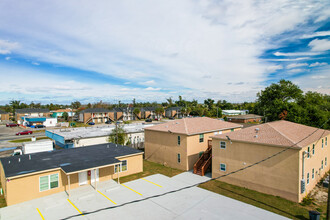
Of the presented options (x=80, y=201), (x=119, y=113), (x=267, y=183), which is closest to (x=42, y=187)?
(x=80, y=201)

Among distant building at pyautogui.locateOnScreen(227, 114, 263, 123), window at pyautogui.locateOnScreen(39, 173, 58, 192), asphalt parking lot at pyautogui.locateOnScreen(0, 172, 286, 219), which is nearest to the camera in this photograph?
asphalt parking lot at pyautogui.locateOnScreen(0, 172, 286, 219)

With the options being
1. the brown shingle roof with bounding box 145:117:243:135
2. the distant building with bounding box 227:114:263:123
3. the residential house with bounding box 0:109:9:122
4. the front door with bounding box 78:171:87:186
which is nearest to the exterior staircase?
the brown shingle roof with bounding box 145:117:243:135

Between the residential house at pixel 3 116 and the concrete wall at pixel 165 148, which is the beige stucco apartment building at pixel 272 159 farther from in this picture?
the residential house at pixel 3 116

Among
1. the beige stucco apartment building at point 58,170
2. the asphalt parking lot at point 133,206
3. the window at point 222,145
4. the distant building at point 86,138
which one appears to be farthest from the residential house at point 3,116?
the window at point 222,145

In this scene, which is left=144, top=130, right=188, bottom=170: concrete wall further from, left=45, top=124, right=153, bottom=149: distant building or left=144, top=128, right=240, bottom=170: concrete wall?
left=45, top=124, right=153, bottom=149: distant building

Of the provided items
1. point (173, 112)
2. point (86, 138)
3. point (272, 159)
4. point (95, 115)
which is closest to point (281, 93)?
point (272, 159)

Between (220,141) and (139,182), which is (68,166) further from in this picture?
(220,141)

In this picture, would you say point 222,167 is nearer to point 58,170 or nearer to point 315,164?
point 315,164

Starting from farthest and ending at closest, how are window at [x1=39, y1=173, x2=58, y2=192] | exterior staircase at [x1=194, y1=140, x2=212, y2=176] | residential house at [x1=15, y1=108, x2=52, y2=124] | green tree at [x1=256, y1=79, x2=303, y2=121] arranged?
1. residential house at [x1=15, y1=108, x2=52, y2=124]
2. green tree at [x1=256, y1=79, x2=303, y2=121]
3. exterior staircase at [x1=194, y1=140, x2=212, y2=176]
4. window at [x1=39, y1=173, x2=58, y2=192]
